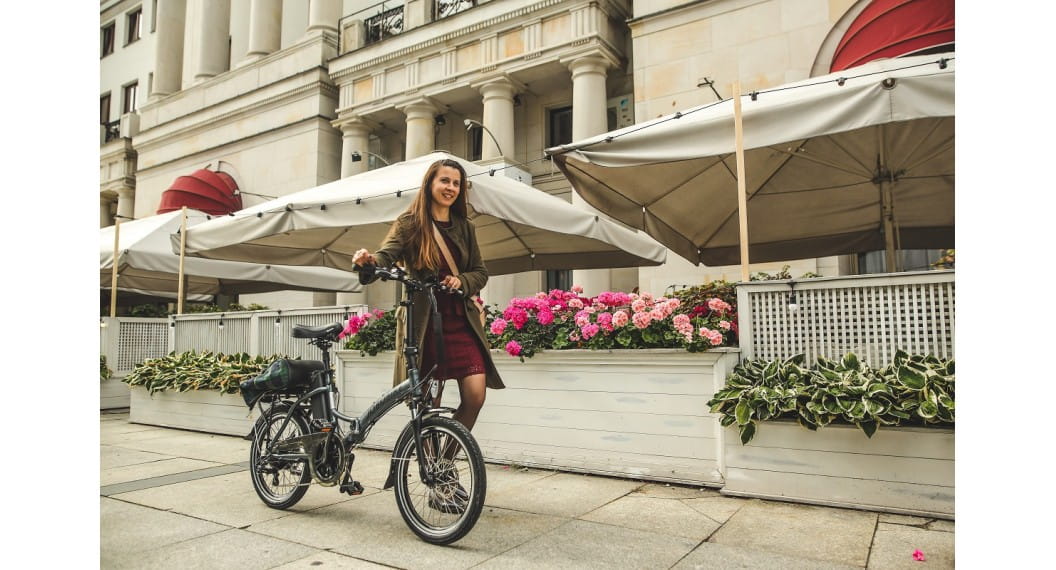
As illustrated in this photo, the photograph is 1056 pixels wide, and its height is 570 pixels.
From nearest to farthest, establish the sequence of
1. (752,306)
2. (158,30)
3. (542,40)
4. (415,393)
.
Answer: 1. (415,393)
2. (752,306)
3. (542,40)
4. (158,30)

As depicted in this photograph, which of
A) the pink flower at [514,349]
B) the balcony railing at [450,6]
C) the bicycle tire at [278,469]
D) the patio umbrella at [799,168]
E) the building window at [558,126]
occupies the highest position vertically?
the balcony railing at [450,6]

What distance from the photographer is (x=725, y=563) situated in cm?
293

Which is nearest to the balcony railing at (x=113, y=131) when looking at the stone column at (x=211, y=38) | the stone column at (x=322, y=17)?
the stone column at (x=211, y=38)

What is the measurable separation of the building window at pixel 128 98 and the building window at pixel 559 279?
23.1 metres

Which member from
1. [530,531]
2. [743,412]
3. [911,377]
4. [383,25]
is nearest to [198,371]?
[530,531]

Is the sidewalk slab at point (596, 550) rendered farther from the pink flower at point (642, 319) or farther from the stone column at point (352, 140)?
the stone column at point (352, 140)

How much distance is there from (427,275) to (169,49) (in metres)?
27.8

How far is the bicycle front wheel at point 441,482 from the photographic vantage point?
10.1 feet

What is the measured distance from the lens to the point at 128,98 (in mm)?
29109

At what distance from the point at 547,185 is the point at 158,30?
1910 cm

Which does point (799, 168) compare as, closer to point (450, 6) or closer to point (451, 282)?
point (451, 282)
